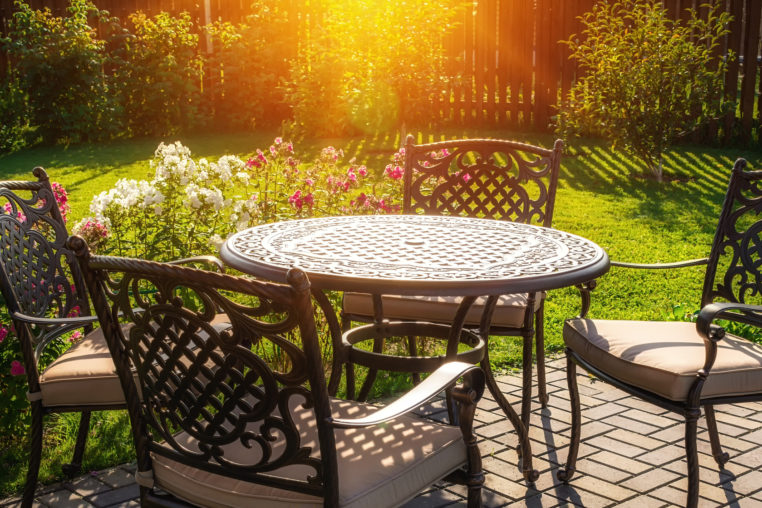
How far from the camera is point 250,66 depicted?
11.9 metres

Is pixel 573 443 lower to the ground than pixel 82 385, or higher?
lower

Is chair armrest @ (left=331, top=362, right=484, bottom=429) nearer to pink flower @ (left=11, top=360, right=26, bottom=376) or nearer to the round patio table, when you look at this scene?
the round patio table

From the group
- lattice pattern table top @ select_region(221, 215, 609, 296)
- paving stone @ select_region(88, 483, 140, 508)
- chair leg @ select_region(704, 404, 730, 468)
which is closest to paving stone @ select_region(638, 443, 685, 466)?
chair leg @ select_region(704, 404, 730, 468)

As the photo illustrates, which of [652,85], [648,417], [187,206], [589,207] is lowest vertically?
[648,417]

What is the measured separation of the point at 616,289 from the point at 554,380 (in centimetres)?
182

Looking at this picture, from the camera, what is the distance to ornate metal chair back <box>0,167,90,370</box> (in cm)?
269

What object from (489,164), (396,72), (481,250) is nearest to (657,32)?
(396,72)

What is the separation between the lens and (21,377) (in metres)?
3.21

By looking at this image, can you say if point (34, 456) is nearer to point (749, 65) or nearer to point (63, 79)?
point (749, 65)

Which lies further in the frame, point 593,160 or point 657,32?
point 593,160

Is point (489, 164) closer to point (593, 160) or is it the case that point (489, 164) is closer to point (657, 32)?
point (657, 32)

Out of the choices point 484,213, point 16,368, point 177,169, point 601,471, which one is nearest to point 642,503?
point 601,471

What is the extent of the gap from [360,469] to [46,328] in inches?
67.5

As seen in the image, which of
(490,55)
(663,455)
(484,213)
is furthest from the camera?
(490,55)
